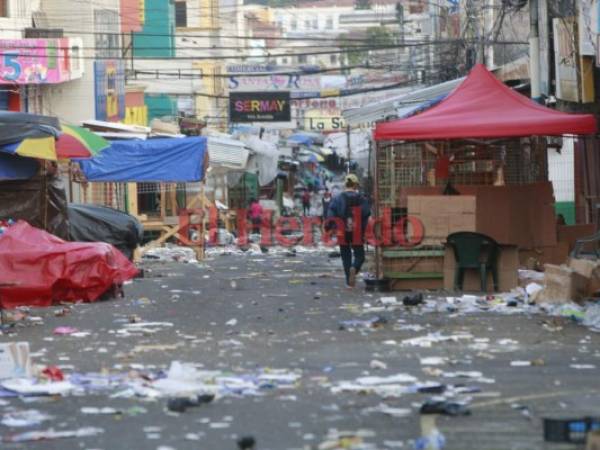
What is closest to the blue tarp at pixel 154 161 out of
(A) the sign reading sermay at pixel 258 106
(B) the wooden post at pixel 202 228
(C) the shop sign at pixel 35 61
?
(B) the wooden post at pixel 202 228

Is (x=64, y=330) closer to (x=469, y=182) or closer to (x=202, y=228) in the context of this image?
(x=469, y=182)

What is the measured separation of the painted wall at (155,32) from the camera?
2238 inches

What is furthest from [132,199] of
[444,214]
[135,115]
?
[444,214]

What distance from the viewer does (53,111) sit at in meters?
37.9

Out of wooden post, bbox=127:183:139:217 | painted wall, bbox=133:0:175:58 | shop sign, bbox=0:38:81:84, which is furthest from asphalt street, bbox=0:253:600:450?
painted wall, bbox=133:0:175:58

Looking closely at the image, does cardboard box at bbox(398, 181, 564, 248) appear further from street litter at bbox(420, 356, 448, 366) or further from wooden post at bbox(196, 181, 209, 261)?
wooden post at bbox(196, 181, 209, 261)

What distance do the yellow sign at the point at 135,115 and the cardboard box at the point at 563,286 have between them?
2927cm

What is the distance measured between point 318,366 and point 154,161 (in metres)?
18.9

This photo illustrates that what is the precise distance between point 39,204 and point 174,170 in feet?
31.5

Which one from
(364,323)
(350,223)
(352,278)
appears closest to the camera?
(364,323)

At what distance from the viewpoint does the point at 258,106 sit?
52094 mm

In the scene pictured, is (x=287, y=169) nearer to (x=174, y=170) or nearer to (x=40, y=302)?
(x=174, y=170)

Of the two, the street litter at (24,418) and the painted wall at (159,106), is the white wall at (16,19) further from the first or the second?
the street litter at (24,418)

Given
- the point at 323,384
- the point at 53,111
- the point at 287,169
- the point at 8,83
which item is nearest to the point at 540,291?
the point at 323,384
